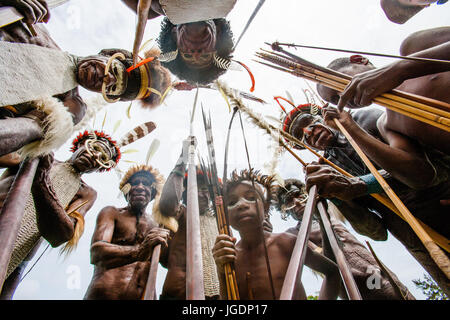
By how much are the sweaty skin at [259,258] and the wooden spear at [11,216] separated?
Result: 4.53 ft

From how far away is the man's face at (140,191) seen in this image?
353 centimetres

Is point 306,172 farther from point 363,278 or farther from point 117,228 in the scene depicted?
point 117,228

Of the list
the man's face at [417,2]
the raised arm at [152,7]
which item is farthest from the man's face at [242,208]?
the man's face at [417,2]

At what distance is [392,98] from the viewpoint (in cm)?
144

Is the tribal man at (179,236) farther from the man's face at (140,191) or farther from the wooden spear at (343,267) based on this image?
the wooden spear at (343,267)

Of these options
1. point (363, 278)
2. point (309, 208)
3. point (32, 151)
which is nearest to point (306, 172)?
point (309, 208)

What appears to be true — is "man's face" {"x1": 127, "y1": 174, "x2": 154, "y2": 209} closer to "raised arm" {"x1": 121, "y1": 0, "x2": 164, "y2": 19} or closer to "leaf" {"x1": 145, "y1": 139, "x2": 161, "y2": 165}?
"leaf" {"x1": 145, "y1": 139, "x2": 161, "y2": 165}

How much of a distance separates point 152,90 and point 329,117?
2.62 m

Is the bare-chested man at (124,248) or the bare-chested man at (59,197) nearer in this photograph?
the bare-chested man at (59,197)

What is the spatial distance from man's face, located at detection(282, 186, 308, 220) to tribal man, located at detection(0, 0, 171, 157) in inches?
120

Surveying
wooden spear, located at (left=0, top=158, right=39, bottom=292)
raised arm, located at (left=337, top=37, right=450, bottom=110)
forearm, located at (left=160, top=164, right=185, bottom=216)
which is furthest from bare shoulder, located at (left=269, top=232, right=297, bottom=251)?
wooden spear, located at (left=0, top=158, right=39, bottom=292)

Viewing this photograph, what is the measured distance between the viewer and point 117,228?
10.0 ft

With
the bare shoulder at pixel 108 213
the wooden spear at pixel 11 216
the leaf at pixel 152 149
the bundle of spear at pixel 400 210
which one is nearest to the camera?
the bundle of spear at pixel 400 210

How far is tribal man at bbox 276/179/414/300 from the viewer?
2.09m
